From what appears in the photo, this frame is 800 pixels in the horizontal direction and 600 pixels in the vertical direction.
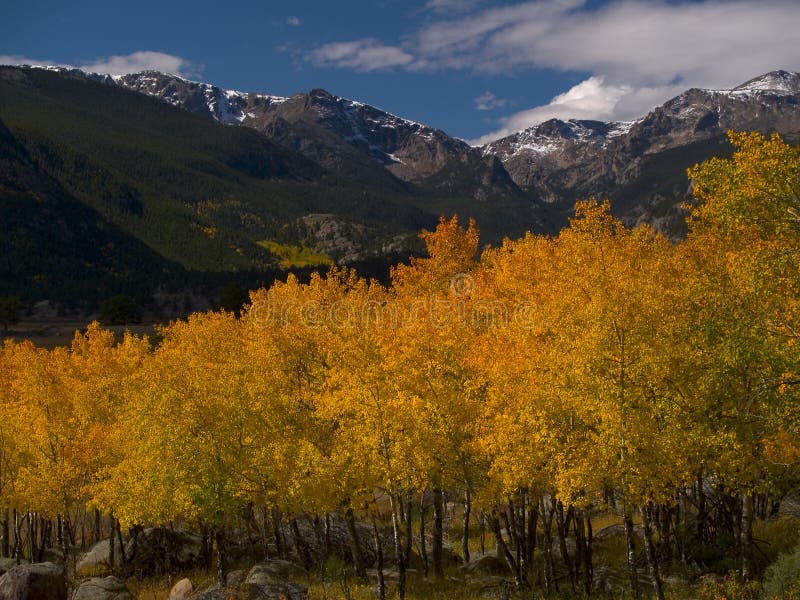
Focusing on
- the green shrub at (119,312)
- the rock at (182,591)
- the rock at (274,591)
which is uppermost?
the green shrub at (119,312)

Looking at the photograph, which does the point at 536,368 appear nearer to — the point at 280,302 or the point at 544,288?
the point at 544,288

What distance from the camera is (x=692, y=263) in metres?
32.6

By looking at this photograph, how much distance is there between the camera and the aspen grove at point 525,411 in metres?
19.8

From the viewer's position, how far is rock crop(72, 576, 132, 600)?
92.5 feet

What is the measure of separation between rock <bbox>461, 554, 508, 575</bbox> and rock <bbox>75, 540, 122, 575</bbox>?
77.6 ft

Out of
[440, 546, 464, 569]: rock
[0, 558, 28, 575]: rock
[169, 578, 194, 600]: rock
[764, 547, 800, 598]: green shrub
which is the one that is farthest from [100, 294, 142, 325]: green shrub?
[764, 547, 800, 598]: green shrub

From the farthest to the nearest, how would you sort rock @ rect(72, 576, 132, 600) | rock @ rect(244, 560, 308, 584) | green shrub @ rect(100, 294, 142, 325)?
green shrub @ rect(100, 294, 142, 325) → rock @ rect(72, 576, 132, 600) → rock @ rect(244, 560, 308, 584)

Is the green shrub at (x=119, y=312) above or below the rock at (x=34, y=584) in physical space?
above

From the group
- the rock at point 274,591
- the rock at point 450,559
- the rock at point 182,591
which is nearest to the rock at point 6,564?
the rock at point 182,591

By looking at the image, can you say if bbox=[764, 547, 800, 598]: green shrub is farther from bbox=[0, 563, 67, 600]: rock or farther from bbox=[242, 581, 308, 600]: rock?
bbox=[0, 563, 67, 600]: rock

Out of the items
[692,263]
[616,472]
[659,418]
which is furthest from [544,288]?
[616,472]

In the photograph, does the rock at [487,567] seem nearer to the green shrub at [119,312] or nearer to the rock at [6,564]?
the rock at [6,564]

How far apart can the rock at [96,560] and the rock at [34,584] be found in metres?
10.9

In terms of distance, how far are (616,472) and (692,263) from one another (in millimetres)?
17356
